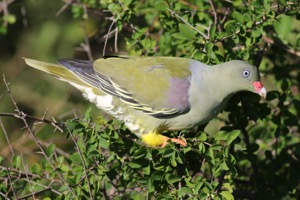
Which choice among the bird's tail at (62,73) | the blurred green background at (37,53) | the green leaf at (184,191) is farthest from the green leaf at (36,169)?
the blurred green background at (37,53)

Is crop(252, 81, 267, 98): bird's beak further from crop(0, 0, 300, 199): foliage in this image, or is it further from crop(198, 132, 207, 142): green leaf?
crop(198, 132, 207, 142): green leaf

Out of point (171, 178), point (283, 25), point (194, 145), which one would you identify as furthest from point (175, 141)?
point (283, 25)

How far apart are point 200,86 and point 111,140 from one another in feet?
2.18

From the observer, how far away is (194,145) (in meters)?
3.24

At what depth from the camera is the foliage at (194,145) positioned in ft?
10.4

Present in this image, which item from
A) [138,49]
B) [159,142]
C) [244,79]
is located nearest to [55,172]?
[159,142]

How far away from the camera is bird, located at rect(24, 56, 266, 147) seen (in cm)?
349

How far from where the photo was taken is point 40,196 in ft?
12.2

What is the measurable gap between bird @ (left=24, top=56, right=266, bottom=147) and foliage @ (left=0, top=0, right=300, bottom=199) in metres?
0.08

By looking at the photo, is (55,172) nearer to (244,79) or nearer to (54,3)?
(244,79)

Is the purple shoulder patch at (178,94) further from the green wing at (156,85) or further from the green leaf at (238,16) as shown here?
the green leaf at (238,16)

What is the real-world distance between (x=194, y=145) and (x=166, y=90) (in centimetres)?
48

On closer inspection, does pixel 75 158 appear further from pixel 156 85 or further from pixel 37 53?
pixel 37 53

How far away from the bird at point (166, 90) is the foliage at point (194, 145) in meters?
0.08
